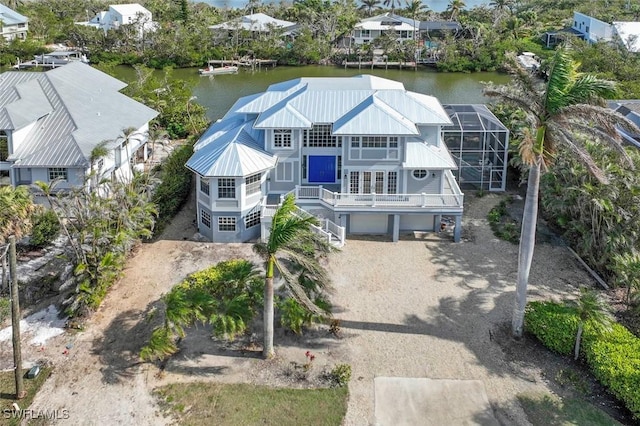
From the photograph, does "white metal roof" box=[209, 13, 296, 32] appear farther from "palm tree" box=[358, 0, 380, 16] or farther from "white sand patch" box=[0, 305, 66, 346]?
"white sand patch" box=[0, 305, 66, 346]

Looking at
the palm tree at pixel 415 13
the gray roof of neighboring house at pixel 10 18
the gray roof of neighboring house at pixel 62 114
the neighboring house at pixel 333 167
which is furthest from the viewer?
the gray roof of neighboring house at pixel 10 18

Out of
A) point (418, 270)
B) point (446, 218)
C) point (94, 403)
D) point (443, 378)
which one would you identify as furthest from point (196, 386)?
point (446, 218)

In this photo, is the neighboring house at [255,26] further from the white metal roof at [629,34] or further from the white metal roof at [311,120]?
the white metal roof at [311,120]

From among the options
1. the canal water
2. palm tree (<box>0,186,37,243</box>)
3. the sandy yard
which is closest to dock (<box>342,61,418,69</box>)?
the canal water

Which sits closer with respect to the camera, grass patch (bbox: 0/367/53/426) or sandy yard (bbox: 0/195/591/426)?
grass patch (bbox: 0/367/53/426)

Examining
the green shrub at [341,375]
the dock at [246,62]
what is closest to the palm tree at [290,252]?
the green shrub at [341,375]

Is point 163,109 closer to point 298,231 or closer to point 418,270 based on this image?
point 418,270
